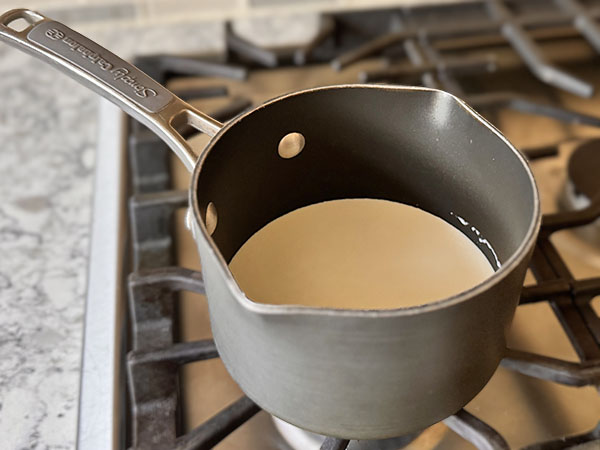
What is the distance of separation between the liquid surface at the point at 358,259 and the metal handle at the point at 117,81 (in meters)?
0.10

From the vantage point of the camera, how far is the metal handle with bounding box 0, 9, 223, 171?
38cm

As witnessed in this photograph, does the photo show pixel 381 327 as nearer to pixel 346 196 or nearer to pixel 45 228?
pixel 346 196

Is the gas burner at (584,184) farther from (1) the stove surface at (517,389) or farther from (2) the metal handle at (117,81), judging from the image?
(2) the metal handle at (117,81)

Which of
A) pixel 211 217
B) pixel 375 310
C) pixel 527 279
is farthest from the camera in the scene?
pixel 527 279

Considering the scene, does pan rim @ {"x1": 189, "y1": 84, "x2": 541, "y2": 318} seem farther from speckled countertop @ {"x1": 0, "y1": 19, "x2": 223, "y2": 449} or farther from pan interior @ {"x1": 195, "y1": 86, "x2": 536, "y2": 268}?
speckled countertop @ {"x1": 0, "y1": 19, "x2": 223, "y2": 449}

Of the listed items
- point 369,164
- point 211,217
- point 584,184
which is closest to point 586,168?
point 584,184

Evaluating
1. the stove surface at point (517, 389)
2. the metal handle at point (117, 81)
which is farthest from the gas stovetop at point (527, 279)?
the metal handle at point (117, 81)

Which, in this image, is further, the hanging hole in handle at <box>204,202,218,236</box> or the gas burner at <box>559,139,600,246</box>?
the gas burner at <box>559,139,600,246</box>

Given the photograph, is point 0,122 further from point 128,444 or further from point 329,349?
point 329,349

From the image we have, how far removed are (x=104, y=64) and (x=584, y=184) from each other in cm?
36

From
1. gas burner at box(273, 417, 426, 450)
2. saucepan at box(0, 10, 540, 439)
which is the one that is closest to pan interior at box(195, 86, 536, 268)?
saucepan at box(0, 10, 540, 439)

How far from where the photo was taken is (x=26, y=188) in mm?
553

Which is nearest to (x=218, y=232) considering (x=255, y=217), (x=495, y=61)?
(x=255, y=217)

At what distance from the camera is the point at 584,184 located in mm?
525
